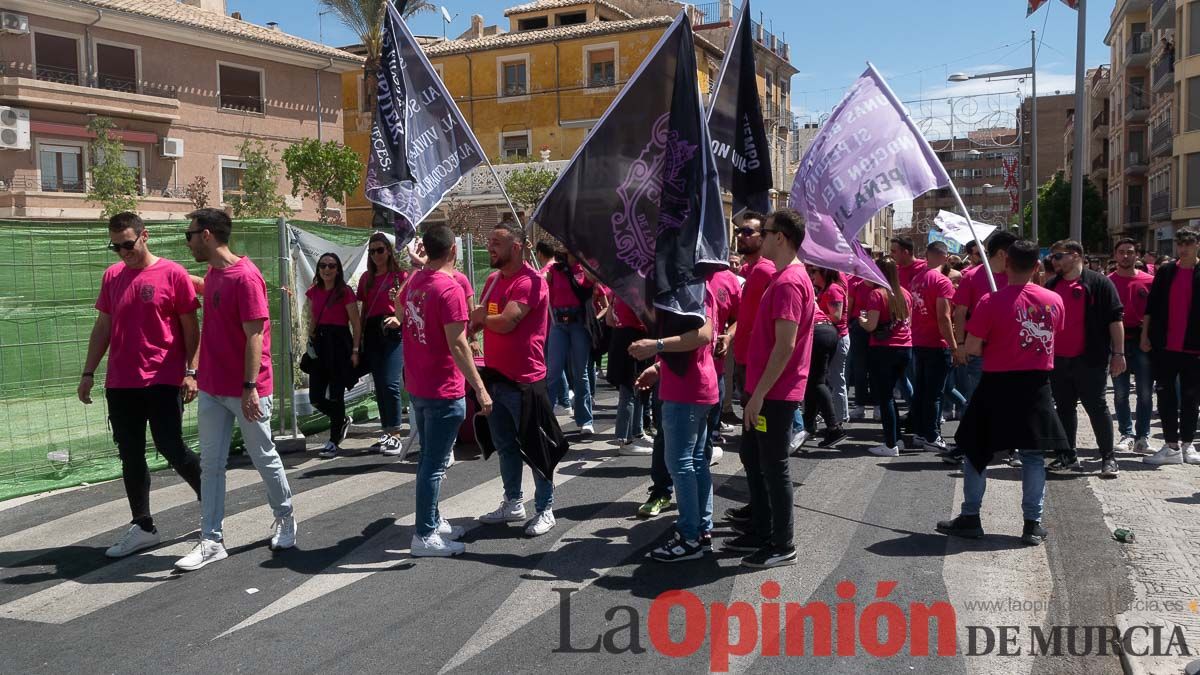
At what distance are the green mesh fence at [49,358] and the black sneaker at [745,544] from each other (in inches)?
203

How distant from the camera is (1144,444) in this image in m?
9.12

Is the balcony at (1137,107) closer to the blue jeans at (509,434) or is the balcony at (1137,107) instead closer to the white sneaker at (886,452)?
the white sneaker at (886,452)

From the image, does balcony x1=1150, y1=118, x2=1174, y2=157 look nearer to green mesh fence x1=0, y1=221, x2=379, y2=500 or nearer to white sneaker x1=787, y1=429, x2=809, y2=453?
white sneaker x1=787, y1=429, x2=809, y2=453

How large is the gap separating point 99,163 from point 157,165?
3493 millimetres

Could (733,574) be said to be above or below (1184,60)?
below

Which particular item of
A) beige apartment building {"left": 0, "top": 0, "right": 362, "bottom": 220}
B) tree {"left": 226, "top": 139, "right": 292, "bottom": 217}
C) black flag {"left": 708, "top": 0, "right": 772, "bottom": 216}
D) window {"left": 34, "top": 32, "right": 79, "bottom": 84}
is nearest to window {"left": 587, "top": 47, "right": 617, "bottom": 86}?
beige apartment building {"left": 0, "top": 0, "right": 362, "bottom": 220}

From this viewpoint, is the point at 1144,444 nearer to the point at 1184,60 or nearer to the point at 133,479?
the point at 133,479

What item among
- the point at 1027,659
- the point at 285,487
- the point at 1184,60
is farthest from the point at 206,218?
the point at 1184,60

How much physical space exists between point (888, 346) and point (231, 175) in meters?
33.5

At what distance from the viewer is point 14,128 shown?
30.1 meters

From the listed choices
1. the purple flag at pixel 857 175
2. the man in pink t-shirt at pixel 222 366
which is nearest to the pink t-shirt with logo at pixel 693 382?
the purple flag at pixel 857 175

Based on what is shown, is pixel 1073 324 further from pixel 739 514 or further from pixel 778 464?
pixel 778 464

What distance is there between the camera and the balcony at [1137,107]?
181 feet

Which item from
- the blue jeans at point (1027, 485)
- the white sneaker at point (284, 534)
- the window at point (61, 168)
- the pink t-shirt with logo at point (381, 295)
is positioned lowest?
the white sneaker at point (284, 534)
